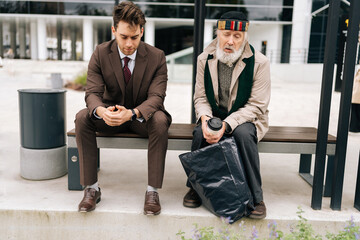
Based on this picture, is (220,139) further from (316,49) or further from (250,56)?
(316,49)

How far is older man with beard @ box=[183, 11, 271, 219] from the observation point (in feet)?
8.84

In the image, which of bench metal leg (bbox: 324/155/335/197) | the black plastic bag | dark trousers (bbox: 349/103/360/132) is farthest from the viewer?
dark trousers (bbox: 349/103/360/132)

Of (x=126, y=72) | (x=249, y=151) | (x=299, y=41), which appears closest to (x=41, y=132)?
(x=126, y=72)

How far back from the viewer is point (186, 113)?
8430mm

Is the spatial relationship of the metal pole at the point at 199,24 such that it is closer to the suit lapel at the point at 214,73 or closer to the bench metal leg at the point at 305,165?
the suit lapel at the point at 214,73

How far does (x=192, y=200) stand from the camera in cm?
283

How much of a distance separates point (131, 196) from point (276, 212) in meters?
1.15

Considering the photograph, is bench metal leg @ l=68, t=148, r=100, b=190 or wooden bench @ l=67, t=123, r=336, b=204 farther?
bench metal leg @ l=68, t=148, r=100, b=190

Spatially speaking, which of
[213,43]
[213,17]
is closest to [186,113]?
[213,43]

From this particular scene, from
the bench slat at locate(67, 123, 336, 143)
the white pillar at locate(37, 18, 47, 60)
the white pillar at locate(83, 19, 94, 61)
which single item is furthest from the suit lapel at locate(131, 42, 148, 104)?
the white pillar at locate(37, 18, 47, 60)

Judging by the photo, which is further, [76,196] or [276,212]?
[76,196]

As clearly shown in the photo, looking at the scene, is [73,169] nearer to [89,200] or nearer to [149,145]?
[89,200]

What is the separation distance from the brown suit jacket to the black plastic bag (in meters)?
0.54

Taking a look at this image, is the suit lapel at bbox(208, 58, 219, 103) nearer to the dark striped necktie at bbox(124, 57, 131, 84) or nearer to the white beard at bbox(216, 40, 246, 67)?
the white beard at bbox(216, 40, 246, 67)
